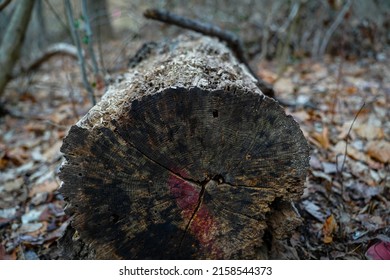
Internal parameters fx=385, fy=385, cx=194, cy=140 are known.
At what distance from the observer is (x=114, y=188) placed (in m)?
1.54

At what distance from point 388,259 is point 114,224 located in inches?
47.8

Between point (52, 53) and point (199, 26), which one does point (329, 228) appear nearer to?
point (199, 26)

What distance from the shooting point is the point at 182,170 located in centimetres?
155

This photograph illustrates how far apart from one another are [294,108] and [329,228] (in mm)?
1796

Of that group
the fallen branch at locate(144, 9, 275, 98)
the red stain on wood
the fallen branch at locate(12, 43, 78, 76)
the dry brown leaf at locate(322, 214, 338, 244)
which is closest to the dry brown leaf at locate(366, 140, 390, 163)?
the dry brown leaf at locate(322, 214, 338, 244)

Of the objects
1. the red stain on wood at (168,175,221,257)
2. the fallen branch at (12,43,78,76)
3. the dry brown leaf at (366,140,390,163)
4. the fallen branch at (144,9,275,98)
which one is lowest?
the red stain on wood at (168,175,221,257)

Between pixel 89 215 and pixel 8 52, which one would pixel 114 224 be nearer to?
pixel 89 215

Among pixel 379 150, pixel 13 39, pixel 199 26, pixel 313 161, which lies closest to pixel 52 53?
pixel 13 39

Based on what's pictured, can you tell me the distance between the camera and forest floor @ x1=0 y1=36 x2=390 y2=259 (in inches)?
80.7

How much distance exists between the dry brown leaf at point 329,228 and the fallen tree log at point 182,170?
41cm

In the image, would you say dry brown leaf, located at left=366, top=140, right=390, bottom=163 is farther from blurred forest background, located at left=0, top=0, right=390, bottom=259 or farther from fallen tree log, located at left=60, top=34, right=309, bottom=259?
fallen tree log, located at left=60, top=34, right=309, bottom=259

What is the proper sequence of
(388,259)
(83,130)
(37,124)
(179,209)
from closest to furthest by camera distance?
(83,130) < (179,209) < (388,259) < (37,124)

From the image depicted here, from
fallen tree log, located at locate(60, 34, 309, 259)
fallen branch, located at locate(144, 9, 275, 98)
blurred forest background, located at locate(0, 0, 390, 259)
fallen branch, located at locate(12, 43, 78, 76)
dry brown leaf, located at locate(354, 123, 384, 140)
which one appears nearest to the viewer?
fallen tree log, located at locate(60, 34, 309, 259)
